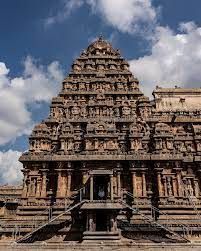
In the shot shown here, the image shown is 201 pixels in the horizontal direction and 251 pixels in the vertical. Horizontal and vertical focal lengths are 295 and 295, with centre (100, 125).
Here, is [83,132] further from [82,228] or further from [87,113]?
[82,228]

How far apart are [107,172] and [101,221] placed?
4.52m

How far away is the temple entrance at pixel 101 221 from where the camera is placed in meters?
26.4

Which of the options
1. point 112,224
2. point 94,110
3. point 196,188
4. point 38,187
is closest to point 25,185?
point 38,187

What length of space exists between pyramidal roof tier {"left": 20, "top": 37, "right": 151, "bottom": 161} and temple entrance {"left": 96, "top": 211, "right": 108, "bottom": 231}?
25.4 ft

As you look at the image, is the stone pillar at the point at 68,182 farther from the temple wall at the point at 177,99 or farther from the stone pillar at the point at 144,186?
the temple wall at the point at 177,99

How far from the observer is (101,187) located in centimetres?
2995

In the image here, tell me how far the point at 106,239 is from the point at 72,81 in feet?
85.5

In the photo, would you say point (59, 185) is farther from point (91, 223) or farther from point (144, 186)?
point (144, 186)

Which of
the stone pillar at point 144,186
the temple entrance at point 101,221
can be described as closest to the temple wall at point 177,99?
the stone pillar at point 144,186

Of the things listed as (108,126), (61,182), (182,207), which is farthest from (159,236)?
(108,126)

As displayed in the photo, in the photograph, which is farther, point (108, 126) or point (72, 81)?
point (72, 81)

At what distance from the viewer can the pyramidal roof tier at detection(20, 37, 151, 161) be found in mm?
34719

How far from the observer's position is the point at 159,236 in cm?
2703

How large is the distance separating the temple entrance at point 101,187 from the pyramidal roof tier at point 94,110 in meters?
3.67
